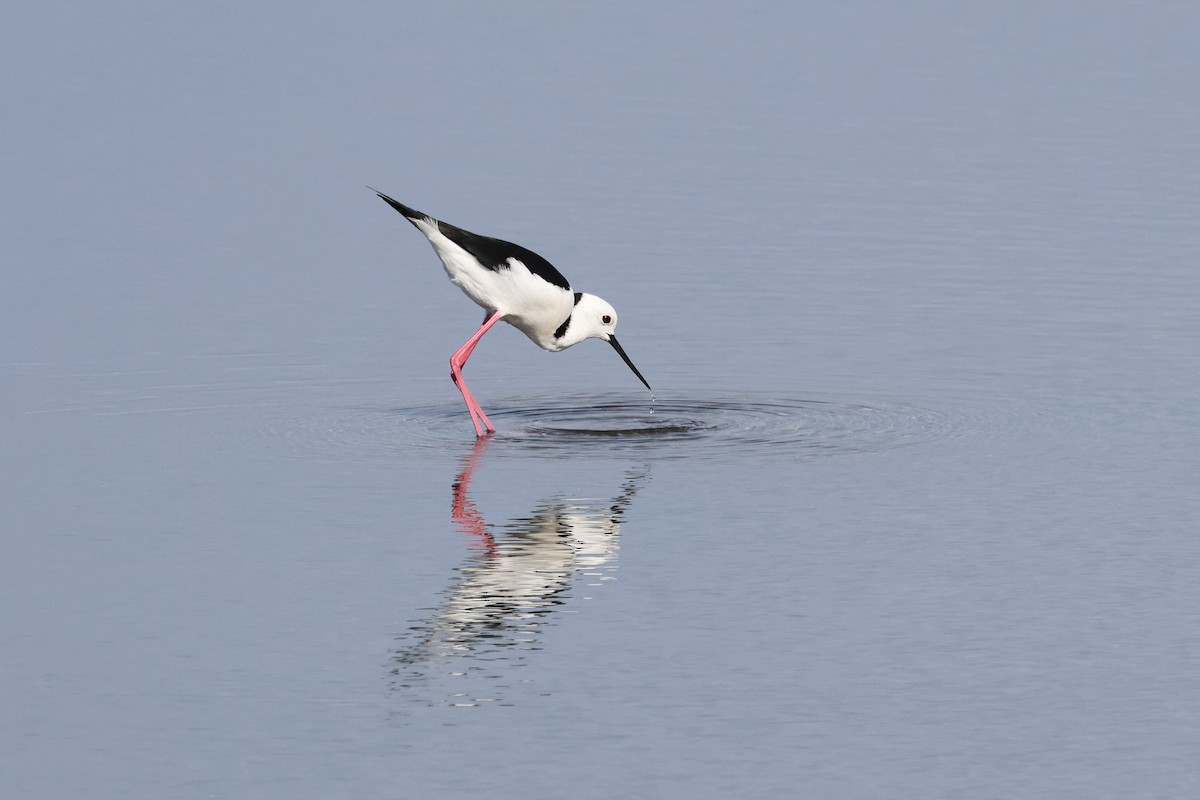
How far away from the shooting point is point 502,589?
10336 millimetres

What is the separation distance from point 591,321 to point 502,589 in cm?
555

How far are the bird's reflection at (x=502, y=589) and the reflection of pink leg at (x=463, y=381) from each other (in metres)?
1.40

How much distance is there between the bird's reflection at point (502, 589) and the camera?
9125mm

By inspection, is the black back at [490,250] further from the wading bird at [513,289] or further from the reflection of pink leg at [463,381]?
the reflection of pink leg at [463,381]

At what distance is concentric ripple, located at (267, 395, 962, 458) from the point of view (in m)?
13.6

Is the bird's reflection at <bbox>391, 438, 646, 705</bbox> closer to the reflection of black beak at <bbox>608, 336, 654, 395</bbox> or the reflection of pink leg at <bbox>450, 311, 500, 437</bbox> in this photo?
the reflection of pink leg at <bbox>450, 311, 500, 437</bbox>

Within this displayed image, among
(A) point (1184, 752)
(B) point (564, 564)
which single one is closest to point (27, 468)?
(B) point (564, 564)

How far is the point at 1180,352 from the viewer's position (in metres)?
15.8

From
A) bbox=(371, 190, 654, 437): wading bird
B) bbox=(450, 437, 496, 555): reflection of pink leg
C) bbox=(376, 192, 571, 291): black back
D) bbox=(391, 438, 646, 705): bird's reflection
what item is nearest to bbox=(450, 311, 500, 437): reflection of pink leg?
bbox=(371, 190, 654, 437): wading bird

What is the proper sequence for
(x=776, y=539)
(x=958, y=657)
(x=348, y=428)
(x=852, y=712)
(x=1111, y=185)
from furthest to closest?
(x=1111, y=185)
(x=348, y=428)
(x=776, y=539)
(x=958, y=657)
(x=852, y=712)

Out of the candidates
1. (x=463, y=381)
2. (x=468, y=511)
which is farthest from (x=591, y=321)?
(x=468, y=511)

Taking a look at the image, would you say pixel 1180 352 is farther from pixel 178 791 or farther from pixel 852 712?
pixel 178 791

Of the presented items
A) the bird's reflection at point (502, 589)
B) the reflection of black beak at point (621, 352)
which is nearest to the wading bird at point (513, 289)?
the reflection of black beak at point (621, 352)

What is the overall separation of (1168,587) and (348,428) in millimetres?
5579
